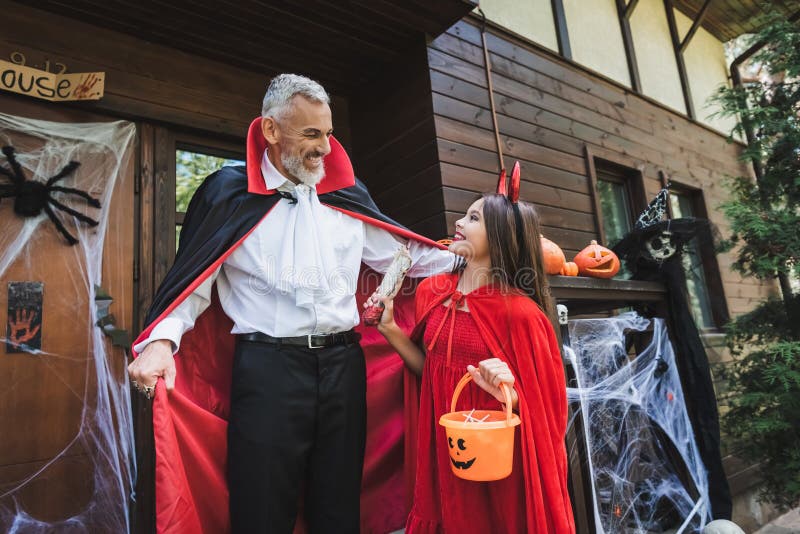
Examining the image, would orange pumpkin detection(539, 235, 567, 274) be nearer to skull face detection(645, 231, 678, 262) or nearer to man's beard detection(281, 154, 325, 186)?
skull face detection(645, 231, 678, 262)

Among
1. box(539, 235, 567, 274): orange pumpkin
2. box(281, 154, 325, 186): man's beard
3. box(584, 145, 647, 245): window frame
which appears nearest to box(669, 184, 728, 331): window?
box(584, 145, 647, 245): window frame

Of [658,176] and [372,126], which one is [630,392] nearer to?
[372,126]

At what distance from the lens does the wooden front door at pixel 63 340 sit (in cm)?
240

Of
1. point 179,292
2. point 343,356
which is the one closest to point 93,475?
point 179,292

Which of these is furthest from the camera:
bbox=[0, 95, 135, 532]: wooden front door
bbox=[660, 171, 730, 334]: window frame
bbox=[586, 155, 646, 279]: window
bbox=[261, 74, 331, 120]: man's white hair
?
bbox=[660, 171, 730, 334]: window frame

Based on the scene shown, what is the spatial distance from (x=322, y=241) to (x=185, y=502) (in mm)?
1041

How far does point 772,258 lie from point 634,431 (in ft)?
6.87

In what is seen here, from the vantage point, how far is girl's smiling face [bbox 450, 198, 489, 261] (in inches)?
77.4

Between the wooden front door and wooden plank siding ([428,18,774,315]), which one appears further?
wooden plank siding ([428,18,774,315])

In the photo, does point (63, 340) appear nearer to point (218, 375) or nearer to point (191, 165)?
point (218, 375)

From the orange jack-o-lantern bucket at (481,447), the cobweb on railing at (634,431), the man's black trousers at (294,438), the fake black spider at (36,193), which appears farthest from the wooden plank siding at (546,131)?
the fake black spider at (36,193)

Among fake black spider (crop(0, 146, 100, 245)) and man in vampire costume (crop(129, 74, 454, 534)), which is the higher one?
fake black spider (crop(0, 146, 100, 245))

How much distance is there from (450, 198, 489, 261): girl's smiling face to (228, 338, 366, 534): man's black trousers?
61cm

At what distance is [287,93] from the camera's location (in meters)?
1.90
